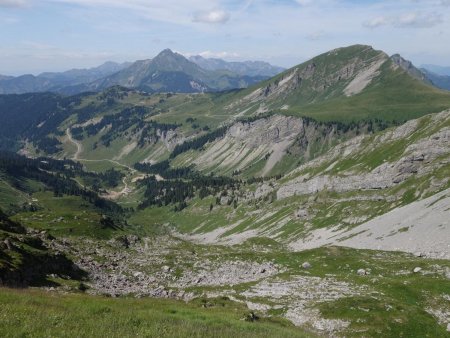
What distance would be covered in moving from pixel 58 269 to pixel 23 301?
44.3m

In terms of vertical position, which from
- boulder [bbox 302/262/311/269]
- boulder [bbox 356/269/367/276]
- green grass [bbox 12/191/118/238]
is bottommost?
green grass [bbox 12/191/118/238]

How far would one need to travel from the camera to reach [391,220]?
131000 mm

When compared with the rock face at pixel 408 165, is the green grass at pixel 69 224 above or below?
below

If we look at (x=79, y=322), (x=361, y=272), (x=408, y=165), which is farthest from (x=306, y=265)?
(x=408, y=165)

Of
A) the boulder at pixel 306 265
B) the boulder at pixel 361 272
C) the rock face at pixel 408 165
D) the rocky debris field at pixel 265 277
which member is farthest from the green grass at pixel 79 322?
the rock face at pixel 408 165

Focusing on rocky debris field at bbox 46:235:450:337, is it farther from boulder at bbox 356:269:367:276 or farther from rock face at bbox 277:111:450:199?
rock face at bbox 277:111:450:199

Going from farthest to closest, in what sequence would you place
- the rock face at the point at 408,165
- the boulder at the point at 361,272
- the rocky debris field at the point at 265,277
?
the rock face at the point at 408,165, the boulder at the point at 361,272, the rocky debris field at the point at 265,277

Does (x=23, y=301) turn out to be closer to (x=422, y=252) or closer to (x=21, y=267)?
(x=21, y=267)

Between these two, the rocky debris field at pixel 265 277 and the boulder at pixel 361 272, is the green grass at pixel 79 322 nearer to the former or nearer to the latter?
the rocky debris field at pixel 265 277

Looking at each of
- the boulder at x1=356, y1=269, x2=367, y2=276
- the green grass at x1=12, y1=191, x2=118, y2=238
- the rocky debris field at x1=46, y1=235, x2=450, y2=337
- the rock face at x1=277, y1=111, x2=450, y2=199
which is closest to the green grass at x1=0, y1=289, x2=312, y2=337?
the rocky debris field at x1=46, y1=235, x2=450, y2=337

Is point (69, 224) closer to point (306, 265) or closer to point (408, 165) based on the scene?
point (306, 265)

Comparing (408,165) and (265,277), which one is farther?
(408,165)

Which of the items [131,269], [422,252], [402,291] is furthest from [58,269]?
[422,252]

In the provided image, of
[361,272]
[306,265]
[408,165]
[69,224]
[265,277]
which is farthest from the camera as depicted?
[408,165]
